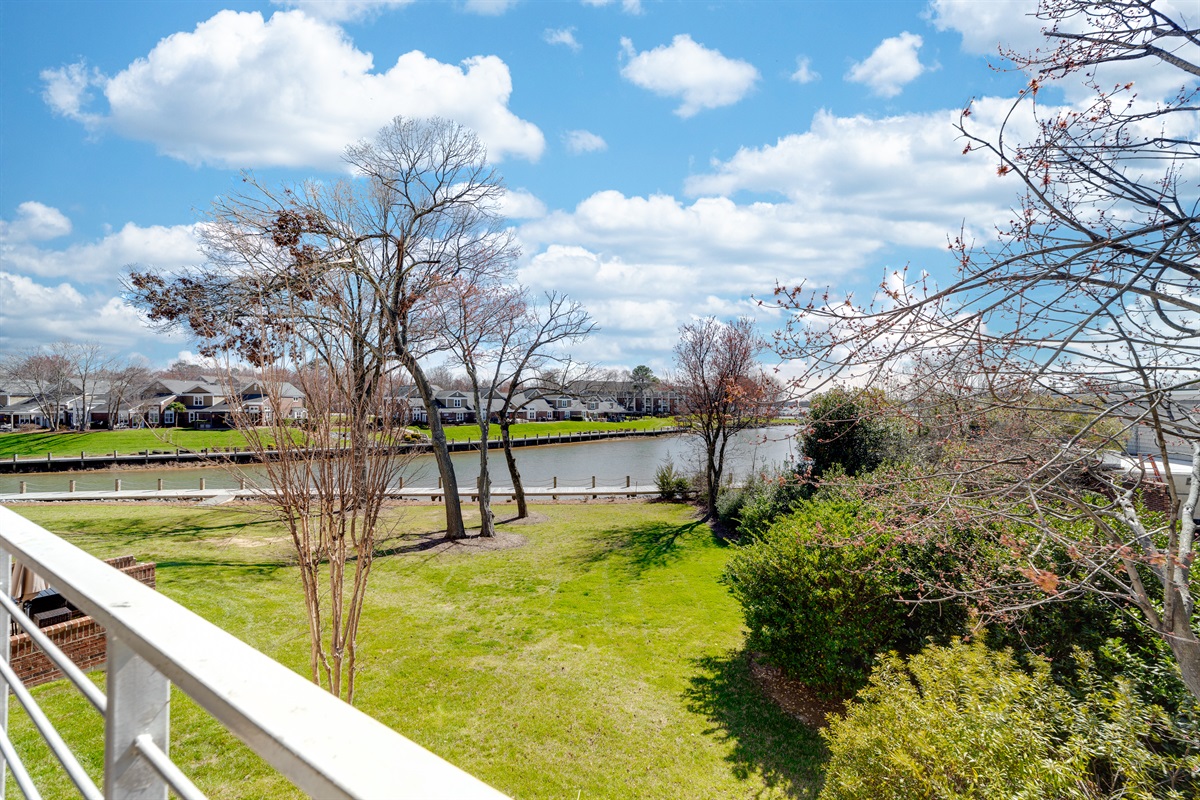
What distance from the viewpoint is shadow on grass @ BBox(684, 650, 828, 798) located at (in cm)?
519

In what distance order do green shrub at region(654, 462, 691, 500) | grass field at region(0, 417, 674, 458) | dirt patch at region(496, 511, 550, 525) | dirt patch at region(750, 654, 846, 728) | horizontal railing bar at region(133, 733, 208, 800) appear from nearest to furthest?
horizontal railing bar at region(133, 733, 208, 800)
dirt patch at region(750, 654, 846, 728)
dirt patch at region(496, 511, 550, 525)
green shrub at region(654, 462, 691, 500)
grass field at region(0, 417, 674, 458)

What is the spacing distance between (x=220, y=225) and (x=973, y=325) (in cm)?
1275

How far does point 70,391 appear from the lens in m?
57.4

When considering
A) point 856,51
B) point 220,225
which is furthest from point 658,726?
point 220,225

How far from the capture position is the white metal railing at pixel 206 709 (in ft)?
1.91

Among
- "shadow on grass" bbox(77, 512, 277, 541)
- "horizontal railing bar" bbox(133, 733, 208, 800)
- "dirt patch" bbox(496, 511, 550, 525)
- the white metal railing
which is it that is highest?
the white metal railing

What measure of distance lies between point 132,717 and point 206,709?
0.86 feet

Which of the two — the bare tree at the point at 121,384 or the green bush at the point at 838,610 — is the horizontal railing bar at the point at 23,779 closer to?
the green bush at the point at 838,610

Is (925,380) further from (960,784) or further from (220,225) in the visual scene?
(220,225)

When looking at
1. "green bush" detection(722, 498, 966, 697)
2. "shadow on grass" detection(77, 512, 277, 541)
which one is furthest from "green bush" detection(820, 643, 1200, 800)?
"shadow on grass" detection(77, 512, 277, 541)

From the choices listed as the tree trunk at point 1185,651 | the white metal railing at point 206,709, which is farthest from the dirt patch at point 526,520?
the white metal railing at point 206,709

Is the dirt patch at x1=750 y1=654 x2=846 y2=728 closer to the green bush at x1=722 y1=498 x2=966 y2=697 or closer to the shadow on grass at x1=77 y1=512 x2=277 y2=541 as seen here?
the green bush at x1=722 y1=498 x2=966 y2=697

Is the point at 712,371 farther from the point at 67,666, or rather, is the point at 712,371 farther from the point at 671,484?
the point at 67,666

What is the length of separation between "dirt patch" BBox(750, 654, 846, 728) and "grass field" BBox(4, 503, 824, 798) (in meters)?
0.16
